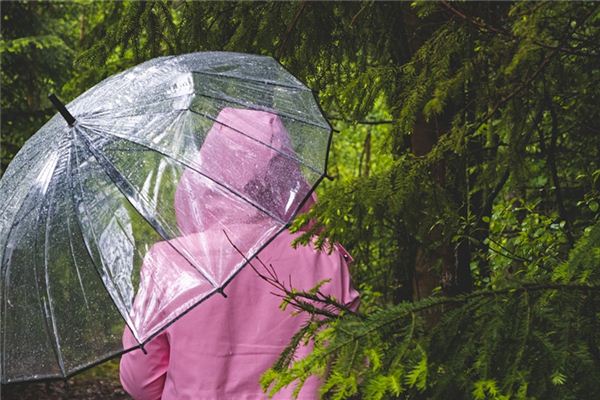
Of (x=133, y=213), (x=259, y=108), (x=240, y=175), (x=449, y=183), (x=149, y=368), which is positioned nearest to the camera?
(x=133, y=213)

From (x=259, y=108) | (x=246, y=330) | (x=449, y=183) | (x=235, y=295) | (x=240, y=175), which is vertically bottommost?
(x=449, y=183)

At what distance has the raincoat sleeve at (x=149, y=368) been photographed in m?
2.67

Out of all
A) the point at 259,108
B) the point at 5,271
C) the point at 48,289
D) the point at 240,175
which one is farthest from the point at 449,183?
the point at 5,271

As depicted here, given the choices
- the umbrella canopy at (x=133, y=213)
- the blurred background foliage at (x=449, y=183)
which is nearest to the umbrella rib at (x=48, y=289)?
the umbrella canopy at (x=133, y=213)

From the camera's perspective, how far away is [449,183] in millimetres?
3125

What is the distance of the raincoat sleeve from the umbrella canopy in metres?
0.32

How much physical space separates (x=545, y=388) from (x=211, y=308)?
1231 millimetres

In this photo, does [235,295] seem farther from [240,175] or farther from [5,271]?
[5,271]

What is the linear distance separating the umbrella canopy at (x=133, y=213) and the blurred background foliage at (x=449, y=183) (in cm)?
22

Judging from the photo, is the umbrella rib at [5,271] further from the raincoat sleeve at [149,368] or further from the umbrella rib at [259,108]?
the umbrella rib at [259,108]

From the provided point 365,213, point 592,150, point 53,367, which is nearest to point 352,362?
point 365,213

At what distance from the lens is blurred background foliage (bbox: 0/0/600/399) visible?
5.79 feet

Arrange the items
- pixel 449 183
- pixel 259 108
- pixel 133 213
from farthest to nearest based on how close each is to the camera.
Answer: pixel 449 183
pixel 259 108
pixel 133 213

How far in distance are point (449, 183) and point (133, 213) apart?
1.27 meters
